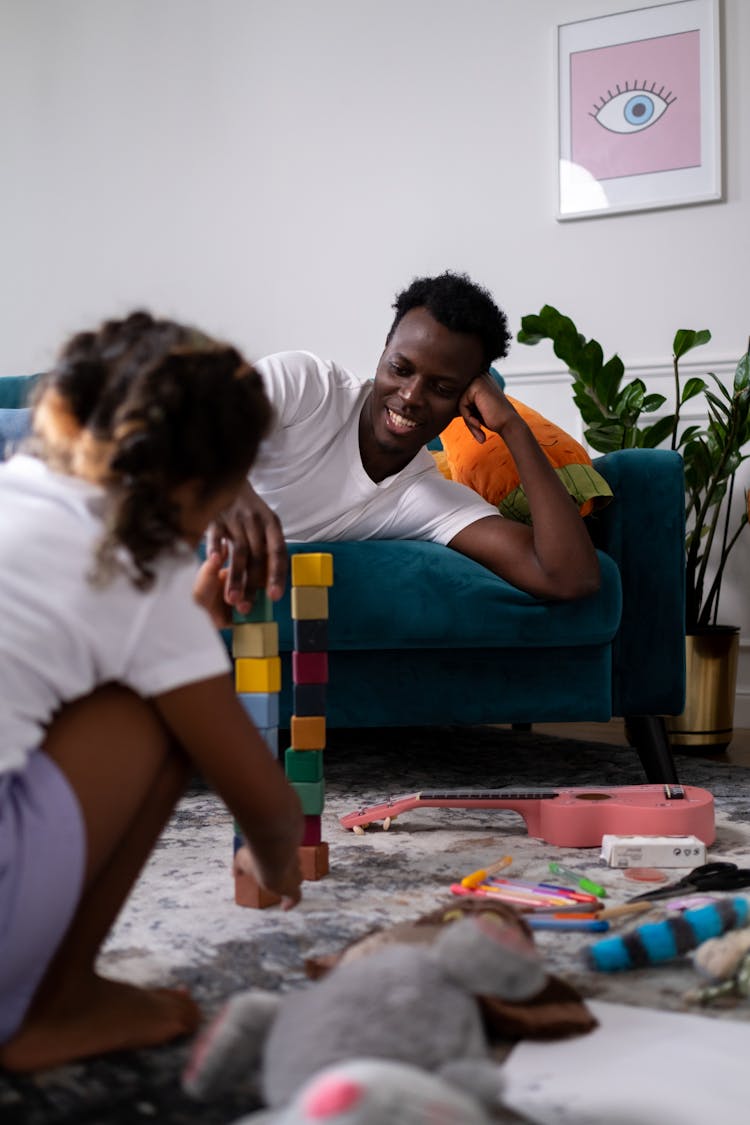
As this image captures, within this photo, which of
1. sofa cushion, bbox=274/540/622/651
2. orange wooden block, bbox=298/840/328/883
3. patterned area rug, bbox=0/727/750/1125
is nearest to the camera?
patterned area rug, bbox=0/727/750/1125

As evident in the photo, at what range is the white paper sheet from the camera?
828mm

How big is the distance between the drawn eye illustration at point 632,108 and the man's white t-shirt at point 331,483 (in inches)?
59.3

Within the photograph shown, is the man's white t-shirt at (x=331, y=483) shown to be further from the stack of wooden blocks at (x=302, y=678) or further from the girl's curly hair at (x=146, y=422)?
the girl's curly hair at (x=146, y=422)

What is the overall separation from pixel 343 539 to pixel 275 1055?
4.34 ft

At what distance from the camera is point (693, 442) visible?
8.97 ft

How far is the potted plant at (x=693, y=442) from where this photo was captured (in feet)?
8.84

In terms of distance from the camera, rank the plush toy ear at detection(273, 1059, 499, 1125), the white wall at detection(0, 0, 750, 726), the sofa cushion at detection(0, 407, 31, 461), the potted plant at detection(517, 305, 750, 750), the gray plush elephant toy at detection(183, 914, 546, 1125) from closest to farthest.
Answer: the plush toy ear at detection(273, 1059, 499, 1125) → the gray plush elephant toy at detection(183, 914, 546, 1125) → the sofa cushion at detection(0, 407, 31, 461) → the potted plant at detection(517, 305, 750, 750) → the white wall at detection(0, 0, 750, 726)

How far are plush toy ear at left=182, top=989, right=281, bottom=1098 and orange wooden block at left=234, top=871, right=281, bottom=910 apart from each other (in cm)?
53

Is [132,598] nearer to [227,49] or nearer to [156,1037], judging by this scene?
[156,1037]

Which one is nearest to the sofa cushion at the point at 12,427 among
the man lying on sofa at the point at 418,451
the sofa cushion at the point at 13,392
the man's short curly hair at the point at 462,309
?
the sofa cushion at the point at 13,392

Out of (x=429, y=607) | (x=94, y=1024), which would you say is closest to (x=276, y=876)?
(x=94, y=1024)

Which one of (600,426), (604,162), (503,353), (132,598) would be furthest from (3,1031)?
(604,162)

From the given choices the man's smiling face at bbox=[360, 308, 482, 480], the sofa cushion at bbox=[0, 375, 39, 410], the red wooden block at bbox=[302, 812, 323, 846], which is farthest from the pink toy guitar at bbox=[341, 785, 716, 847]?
the sofa cushion at bbox=[0, 375, 39, 410]

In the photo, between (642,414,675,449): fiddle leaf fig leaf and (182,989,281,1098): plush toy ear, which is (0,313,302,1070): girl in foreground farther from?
(642,414,675,449): fiddle leaf fig leaf
